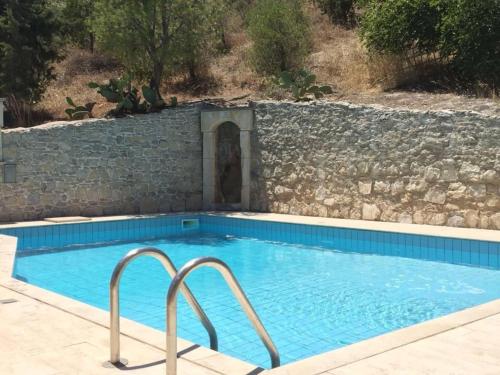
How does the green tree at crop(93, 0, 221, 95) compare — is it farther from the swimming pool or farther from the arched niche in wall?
the swimming pool

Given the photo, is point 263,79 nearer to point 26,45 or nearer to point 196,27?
point 196,27

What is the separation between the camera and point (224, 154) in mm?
15398

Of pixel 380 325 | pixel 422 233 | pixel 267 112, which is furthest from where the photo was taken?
pixel 267 112

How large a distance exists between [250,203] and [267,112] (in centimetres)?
216

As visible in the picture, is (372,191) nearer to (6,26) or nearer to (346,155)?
(346,155)

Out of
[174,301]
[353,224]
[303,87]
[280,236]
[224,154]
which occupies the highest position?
[303,87]

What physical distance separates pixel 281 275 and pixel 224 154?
25.5 feet

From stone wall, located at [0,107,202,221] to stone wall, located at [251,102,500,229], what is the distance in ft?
5.93

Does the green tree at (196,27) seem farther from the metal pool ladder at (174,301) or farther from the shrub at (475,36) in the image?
the metal pool ladder at (174,301)

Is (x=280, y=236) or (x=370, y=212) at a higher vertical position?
(x=370, y=212)

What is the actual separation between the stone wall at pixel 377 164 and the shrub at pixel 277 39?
3.28 metres

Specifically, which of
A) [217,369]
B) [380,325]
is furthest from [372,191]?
[217,369]

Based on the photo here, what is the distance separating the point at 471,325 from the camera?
14.0 feet

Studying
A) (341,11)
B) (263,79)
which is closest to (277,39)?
(263,79)
